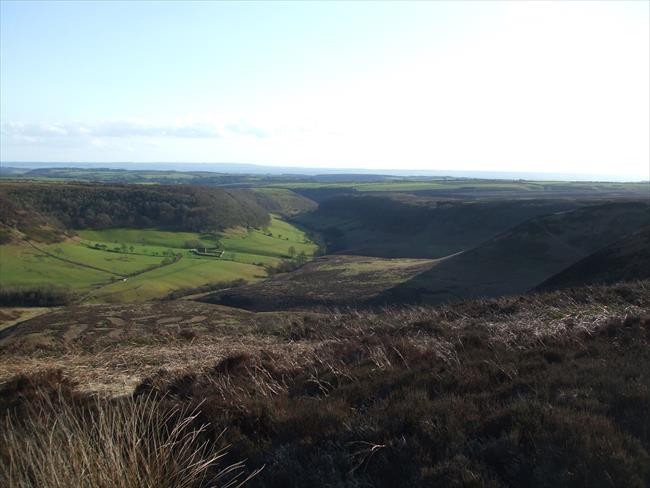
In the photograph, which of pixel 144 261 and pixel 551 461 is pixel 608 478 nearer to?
pixel 551 461

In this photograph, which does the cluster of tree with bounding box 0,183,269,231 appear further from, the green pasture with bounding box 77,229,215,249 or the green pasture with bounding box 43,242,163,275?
the green pasture with bounding box 43,242,163,275

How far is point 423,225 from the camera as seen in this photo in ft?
426

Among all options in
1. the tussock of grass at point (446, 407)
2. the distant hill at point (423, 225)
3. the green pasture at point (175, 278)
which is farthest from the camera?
the distant hill at point (423, 225)

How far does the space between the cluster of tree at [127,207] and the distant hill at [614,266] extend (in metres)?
109

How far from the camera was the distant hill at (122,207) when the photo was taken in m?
121

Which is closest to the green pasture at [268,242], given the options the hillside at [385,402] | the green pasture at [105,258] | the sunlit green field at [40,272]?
the green pasture at [105,258]

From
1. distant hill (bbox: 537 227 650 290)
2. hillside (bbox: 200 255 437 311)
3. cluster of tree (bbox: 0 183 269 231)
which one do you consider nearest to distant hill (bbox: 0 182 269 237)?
cluster of tree (bbox: 0 183 269 231)

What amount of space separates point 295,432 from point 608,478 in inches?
153

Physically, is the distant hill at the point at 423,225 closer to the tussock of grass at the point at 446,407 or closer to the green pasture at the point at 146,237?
the green pasture at the point at 146,237

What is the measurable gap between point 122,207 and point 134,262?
47724mm

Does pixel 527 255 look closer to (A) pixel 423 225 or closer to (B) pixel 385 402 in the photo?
(A) pixel 423 225

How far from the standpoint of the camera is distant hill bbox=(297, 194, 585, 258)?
106625mm

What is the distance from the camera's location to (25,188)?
428 feet

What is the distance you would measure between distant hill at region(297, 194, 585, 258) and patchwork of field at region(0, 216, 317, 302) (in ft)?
67.4
